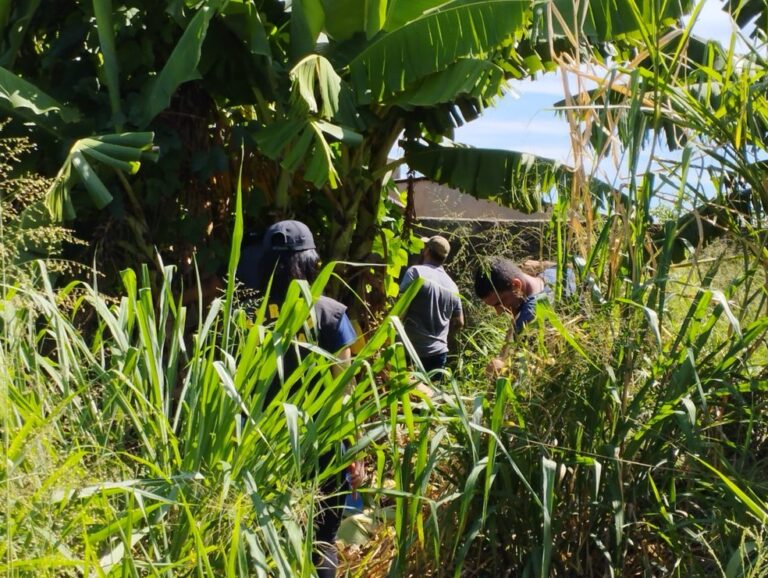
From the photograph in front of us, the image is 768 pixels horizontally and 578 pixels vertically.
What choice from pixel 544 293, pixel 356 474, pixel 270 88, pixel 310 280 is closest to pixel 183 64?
pixel 270 88

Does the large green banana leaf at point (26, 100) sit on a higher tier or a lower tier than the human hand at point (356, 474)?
higher

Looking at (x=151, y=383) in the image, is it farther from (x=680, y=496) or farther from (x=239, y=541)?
(x=680, y=496)

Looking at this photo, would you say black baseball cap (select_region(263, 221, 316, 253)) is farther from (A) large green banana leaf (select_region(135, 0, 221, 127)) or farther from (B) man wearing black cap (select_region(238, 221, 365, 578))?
(A) large green banana leaf (select_region(135, 0, 221, 127))

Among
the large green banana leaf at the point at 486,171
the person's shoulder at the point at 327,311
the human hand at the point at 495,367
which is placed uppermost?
the person's shoulder at the point at 327,311

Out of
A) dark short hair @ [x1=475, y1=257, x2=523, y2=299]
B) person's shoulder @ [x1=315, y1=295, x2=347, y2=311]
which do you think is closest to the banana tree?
dark short hair @ [x1=475, y1=257, x2=523, y2=299]

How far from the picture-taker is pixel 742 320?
3.30 m

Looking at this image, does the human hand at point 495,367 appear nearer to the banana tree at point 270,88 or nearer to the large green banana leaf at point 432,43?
the banana tree at point 270,88

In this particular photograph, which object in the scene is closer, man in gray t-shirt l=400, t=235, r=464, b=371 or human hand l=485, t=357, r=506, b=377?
human hand l=485, t=357, r=506, b=377

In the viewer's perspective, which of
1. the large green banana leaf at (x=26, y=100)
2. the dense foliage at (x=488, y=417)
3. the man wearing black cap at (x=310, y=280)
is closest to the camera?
the dense foliage at (x=488, y=417)

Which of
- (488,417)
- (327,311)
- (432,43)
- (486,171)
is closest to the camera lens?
(488,417)

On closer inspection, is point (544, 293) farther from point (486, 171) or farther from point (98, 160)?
point (486, 171)

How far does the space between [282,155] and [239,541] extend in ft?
14.9

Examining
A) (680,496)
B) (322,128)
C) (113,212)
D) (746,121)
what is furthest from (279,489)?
(113,212)

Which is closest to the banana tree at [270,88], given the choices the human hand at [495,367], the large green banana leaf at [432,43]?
the large green banana leaf at [432,43]
